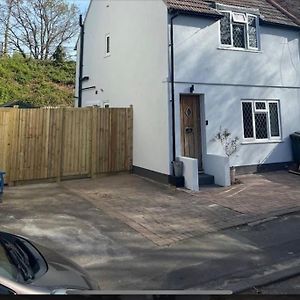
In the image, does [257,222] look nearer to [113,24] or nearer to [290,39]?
[290,39]

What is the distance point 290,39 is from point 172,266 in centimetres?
1093

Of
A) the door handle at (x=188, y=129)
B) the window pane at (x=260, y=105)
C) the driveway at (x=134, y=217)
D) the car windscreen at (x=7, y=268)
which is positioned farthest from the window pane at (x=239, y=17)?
the car windscreen at (x=7, y=268)

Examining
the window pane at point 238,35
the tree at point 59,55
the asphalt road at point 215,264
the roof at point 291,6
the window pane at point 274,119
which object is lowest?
the asphalt road at point 215,264

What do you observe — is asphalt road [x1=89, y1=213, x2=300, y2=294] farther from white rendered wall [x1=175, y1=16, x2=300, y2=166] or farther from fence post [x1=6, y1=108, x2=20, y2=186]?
fence post [x1=6, y1=108, x2=20, y2=186]

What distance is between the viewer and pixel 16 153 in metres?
9.71

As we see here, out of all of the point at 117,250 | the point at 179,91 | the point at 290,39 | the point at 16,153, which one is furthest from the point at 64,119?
the point at 290,39

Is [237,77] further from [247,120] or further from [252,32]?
[252,32]

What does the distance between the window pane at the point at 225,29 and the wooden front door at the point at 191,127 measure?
7.50 ft

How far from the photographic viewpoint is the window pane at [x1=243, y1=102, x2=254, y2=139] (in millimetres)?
11320

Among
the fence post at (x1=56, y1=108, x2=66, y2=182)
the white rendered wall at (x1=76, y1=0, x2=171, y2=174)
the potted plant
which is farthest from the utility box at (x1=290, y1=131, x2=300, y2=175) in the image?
the fence post at (x1=56, y1=108, x2=66, y2=182)

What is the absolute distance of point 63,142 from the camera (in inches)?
410

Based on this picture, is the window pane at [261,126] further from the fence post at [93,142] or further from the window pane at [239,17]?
the fence post at [93,142]

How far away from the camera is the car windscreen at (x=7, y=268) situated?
98.6 inches

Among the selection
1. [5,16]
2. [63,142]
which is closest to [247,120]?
[63,142]
